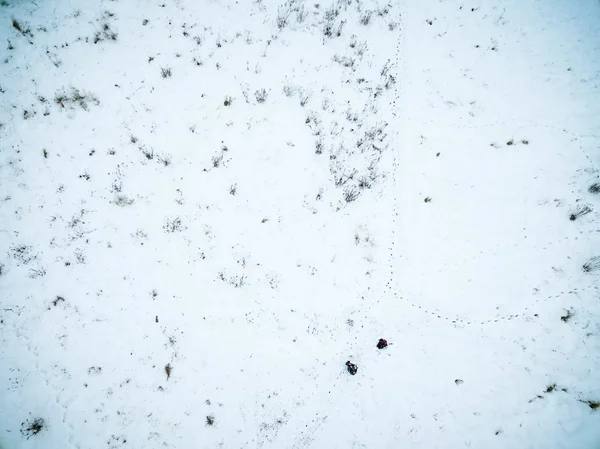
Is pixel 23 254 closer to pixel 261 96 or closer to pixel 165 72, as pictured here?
pixel 165 72

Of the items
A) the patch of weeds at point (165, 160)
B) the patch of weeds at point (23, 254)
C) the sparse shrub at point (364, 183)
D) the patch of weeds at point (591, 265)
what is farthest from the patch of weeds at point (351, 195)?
the patch of weeds at point (23, 254)

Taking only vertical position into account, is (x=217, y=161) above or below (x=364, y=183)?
above

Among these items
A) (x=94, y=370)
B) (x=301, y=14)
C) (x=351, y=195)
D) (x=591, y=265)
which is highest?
(x=301, y=14)

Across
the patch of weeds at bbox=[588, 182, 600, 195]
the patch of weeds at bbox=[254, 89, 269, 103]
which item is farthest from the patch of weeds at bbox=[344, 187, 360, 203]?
the patch of weeds at bbox=[588, 182, 600, 195]

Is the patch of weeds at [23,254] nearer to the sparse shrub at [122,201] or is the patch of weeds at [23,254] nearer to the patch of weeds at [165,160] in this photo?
the sparse shrub at [122,201]

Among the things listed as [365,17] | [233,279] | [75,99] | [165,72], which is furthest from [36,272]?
[365,17]

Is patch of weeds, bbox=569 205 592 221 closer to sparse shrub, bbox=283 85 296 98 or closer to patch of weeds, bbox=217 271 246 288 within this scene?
sparse shrub, bbox=283 85 296 98
